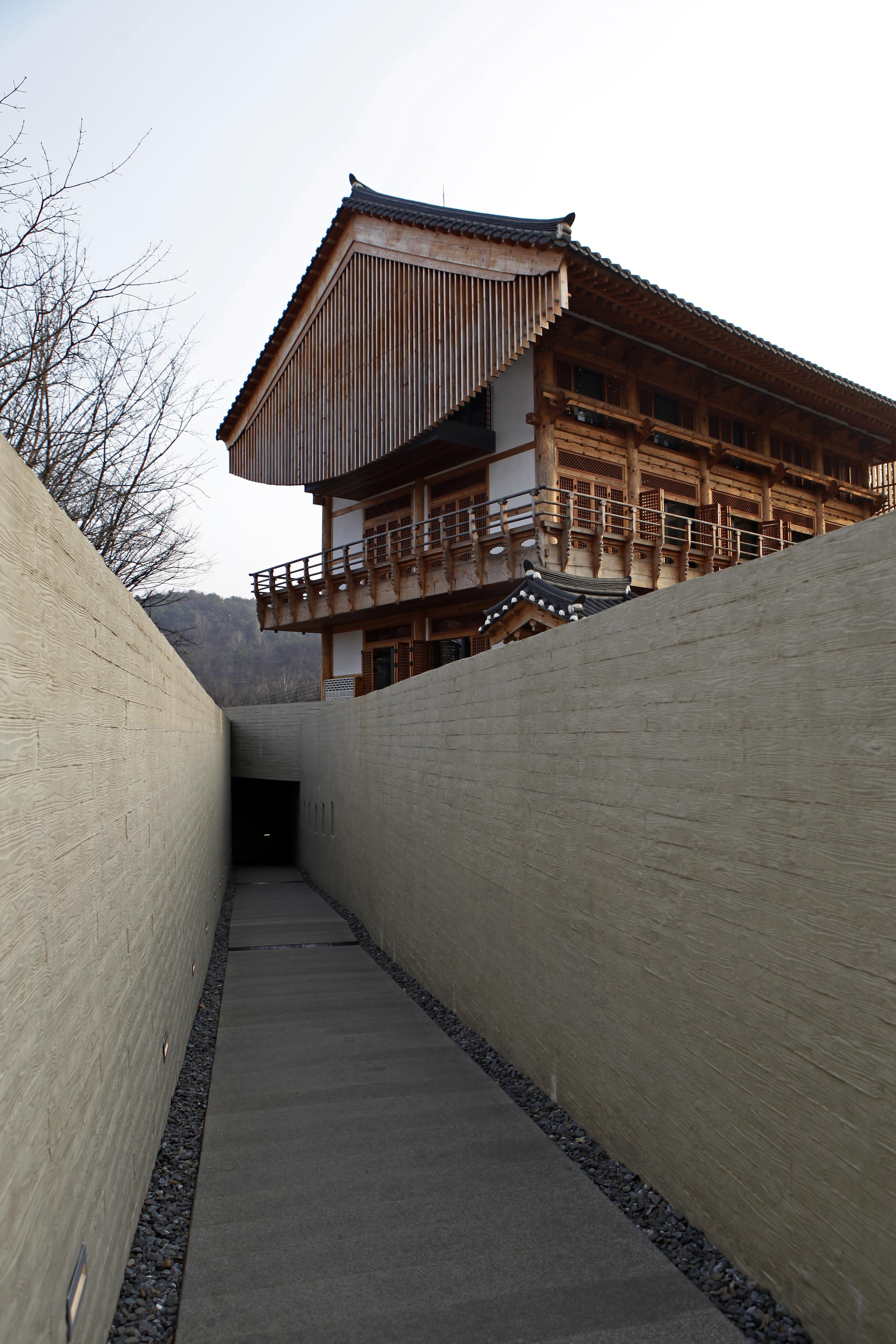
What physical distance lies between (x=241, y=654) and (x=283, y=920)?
50.6 m

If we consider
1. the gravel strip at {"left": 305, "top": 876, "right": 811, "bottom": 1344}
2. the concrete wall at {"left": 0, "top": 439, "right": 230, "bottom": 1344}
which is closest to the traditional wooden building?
the gravel strip at {"left": 305, "top": 876, "right": 811, "bottom": 1344}

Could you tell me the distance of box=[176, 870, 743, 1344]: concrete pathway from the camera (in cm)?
251

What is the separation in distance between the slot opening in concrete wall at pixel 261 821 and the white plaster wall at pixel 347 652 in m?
3.17

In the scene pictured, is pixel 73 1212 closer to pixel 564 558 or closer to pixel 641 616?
pixel 641 616

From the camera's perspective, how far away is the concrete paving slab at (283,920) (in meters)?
9.77

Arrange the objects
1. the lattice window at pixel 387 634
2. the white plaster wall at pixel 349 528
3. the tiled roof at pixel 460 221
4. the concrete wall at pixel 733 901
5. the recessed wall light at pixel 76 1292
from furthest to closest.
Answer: the white plaster wall at pixel 349 528
the lattice window at pixel 387 634
the tiled roof at pixel 460 221
the concrete wall at pixel 733 901
the recessed wall light at pixel 76 1292

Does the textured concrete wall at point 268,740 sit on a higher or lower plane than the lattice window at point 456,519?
lower

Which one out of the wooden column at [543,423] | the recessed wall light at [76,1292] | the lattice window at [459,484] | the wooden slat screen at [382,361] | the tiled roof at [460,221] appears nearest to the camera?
the recessed wall light at [76,1292]

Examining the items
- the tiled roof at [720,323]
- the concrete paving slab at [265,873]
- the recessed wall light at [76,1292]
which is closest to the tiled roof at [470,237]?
the tiled roof at [720,323]

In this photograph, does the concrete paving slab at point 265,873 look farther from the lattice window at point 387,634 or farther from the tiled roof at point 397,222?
the tiled roof at point 397,222

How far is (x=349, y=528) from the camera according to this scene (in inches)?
773

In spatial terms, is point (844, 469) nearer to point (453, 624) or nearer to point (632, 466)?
point (632, 466)

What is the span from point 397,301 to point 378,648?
7012 mm

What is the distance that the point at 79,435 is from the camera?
303 inches
